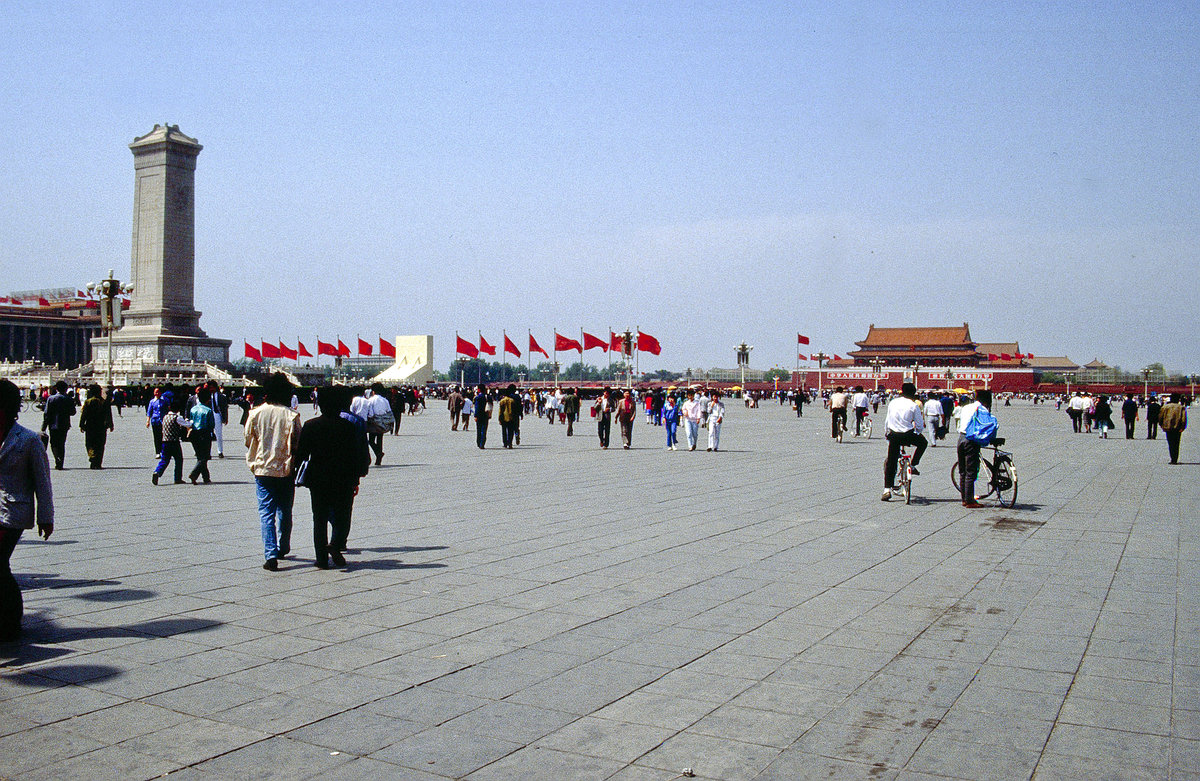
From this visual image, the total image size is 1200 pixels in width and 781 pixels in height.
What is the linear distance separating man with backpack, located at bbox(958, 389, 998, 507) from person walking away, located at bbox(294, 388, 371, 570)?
679 cm

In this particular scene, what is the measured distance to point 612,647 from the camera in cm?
513

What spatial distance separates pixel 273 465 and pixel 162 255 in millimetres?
53264

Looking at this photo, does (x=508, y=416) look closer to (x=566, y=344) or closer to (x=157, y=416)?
(x=157, y=416)

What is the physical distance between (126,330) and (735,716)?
199ft

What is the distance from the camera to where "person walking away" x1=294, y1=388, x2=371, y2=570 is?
23.6 ft

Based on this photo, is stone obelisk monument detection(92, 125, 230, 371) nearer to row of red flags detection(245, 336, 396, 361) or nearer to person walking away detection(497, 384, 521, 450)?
row of red flags detection(245, 336, 396, 361)

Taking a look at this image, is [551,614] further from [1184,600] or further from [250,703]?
[1184,600]

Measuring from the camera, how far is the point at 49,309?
95562 millimetres

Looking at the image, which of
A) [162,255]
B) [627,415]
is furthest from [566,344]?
[627,415]

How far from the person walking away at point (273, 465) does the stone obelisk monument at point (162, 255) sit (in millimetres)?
52699

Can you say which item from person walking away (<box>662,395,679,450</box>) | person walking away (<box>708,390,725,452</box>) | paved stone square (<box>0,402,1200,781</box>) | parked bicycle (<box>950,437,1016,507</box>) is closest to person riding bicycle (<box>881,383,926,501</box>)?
parked bicycle (<box>950,437,1016,507</box>)

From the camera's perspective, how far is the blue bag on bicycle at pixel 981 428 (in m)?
10.7

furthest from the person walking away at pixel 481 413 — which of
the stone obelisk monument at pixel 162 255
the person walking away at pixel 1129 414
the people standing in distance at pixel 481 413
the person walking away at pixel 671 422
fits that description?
the stone obelisk monument at pixel 162 255

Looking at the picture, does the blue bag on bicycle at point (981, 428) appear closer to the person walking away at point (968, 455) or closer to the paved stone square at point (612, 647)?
the person walking away at point (968, 455)
